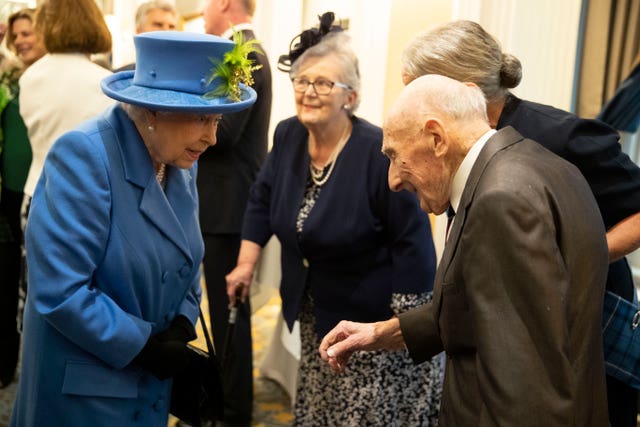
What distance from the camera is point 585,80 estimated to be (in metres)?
3.67

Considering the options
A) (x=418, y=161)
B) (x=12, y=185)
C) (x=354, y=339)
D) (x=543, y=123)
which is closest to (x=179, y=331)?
(x=354, y=339)

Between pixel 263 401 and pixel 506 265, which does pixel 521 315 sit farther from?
pixel 263 401

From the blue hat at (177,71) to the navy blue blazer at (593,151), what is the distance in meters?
0.76

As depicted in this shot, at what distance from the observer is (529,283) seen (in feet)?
3.84

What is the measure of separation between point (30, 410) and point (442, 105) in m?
1.23

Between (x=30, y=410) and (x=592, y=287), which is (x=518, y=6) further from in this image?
(x=30, y=410)

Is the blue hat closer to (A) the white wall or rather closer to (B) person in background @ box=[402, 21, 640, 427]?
(B) person in background @ box=[402, 21, 640, 427]

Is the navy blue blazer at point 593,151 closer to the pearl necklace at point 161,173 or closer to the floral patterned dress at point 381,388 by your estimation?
the floral patterned dress at point 381,388

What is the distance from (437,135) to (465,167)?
84 millimetres

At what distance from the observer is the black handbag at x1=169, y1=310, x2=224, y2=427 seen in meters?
1.97

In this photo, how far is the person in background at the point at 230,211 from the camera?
338cm

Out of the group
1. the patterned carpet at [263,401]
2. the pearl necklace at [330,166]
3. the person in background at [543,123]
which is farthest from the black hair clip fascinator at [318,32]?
the patterned carpet at [263,401]

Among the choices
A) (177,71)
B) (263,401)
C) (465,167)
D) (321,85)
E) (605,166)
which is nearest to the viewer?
(465,167)

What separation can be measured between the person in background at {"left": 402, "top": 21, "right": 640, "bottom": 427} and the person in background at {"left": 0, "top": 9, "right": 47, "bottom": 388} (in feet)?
7.68
